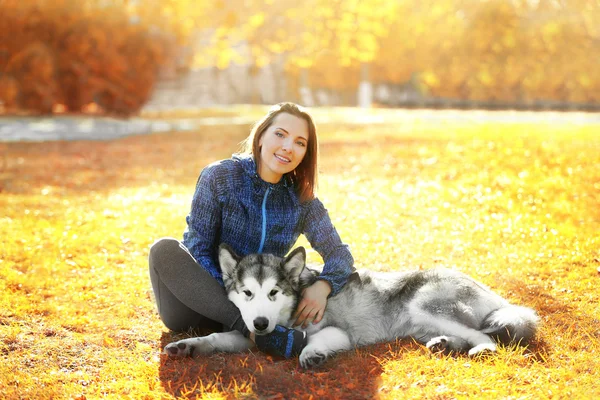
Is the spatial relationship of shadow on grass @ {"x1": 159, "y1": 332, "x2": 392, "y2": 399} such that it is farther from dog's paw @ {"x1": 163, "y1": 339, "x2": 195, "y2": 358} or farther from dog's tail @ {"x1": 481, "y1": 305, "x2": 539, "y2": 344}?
dog's tail @ {"x1": 481, "y1": 305, "x2": 539, "y2": 344}

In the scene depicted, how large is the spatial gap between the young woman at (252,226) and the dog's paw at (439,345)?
0.70 meters

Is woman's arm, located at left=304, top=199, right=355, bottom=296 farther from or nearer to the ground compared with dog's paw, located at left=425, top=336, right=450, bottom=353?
farther from the ground

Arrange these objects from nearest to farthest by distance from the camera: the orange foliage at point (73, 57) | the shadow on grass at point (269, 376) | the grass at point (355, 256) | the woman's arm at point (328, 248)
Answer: the shadow on grass at point (269, 376) < the grass at point (355, 256) < the woman's arm at point (328, 248) < the orange foliage at point (73, 57)

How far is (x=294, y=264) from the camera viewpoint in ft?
13.2

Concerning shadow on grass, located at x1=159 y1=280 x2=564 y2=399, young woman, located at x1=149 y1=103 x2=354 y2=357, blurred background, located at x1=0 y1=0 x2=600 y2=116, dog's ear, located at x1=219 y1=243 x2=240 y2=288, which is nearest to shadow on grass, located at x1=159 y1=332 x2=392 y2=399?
shadow on grass, located at x1=159 y1=280 x2=564 y2=399

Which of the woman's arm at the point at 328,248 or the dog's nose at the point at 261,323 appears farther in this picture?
the woman's arm at the point at 328,248

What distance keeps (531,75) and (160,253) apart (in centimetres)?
4088

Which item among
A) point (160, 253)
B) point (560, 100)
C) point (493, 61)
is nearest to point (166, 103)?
point (493, 61)

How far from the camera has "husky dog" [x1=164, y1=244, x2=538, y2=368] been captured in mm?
3908

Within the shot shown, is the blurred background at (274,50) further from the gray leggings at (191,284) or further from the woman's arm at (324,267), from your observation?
the woman's arm at (324,267)

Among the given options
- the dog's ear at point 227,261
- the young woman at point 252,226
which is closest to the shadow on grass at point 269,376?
the young woman at point 252,226

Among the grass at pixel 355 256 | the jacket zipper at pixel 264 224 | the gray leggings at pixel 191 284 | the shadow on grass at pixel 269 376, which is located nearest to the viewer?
the shadow on grass at pixel 269 376

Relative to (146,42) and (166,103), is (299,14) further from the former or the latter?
(166,103)

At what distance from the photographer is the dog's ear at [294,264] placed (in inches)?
156
